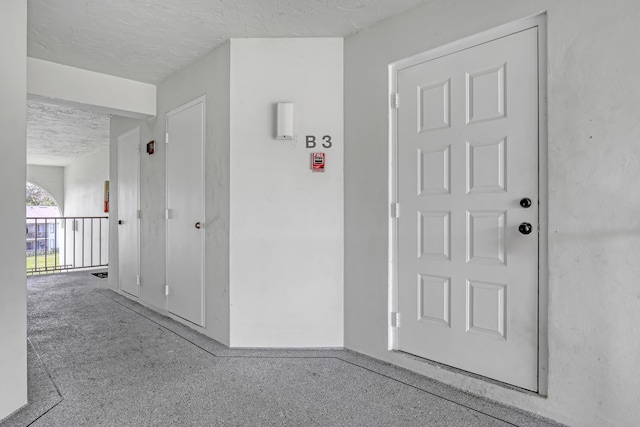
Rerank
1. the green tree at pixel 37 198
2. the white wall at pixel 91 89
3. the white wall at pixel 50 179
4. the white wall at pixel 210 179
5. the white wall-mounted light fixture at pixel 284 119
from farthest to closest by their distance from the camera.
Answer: the green tree at pixel 37 198 → the white wall at pixel 50 179 → the white wall at pixel 91 89 → the white wall at pixel 210 179 → the white wall-mounted light fixture at pixel 284 119

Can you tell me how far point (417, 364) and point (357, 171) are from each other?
4.59ft

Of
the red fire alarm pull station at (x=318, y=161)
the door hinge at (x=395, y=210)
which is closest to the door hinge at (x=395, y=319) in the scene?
the door hinge at (x=395, y=210)

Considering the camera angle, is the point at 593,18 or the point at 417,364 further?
the point at 417,364

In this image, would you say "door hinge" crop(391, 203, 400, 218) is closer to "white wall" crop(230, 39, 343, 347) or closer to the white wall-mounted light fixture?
"white wall" crop(230, 39, 343, 347)

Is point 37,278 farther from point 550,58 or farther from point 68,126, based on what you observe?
point 550,58

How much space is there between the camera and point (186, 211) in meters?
3.54

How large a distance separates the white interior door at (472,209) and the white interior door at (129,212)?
3.32m

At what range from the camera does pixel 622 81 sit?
1704 mm

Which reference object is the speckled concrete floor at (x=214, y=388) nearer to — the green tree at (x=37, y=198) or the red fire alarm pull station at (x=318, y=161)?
the red fire alarm pull station at (x=318, y=161)

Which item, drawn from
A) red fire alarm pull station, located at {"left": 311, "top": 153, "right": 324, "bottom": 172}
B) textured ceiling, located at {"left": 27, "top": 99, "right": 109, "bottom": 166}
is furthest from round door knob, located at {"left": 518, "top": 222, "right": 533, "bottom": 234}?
textured ceiling, located at {"left": 27, "top": 99, "right": 109, "bottom": 166}

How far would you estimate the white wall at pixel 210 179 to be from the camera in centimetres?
304

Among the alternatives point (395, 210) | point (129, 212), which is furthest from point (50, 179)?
point (395, 210)

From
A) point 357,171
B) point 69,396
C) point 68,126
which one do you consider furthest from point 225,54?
point 68,126

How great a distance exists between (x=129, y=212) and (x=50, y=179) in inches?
299
